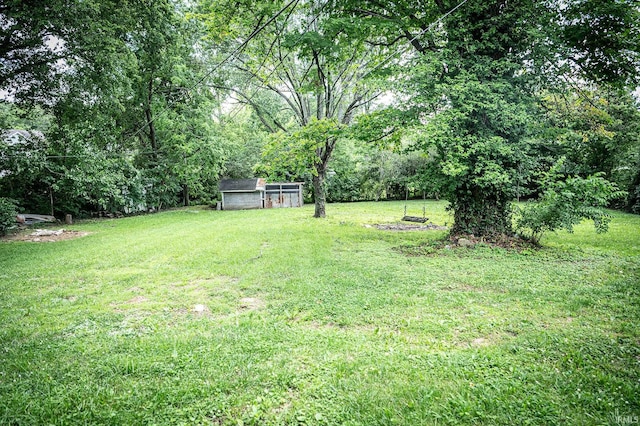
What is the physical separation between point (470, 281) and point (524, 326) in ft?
6.04

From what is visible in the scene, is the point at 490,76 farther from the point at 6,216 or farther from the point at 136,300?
the point at 6,216

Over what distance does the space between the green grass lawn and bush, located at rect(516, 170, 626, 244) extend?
2.82 ft

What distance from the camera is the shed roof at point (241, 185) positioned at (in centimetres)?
2602

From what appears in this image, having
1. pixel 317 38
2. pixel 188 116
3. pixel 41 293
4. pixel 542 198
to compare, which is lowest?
pixel 41 293

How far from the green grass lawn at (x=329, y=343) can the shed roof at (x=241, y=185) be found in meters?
19.3

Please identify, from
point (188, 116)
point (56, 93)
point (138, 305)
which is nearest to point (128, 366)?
point (138, 305)

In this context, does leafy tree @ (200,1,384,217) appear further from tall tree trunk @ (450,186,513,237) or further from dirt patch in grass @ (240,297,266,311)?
dirt patch in grass @ (240,297,266,311)

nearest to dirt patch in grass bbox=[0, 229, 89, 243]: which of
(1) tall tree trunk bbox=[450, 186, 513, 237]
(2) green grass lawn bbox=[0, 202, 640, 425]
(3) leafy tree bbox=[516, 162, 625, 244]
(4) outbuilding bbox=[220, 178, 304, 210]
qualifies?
(2) green grass lawn bbox=[0, 202, 640, 425]

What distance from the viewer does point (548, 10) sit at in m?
6.58

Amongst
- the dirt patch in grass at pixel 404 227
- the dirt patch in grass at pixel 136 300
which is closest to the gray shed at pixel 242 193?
the dirt patch in grass at pixel 404 227

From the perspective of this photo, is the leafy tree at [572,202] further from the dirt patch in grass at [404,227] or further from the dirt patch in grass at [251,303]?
the dirt patch in grass at [251,303]

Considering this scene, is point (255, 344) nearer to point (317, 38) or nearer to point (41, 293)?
point (41, 293)

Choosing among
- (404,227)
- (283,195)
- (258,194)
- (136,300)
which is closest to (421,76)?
(404,227)

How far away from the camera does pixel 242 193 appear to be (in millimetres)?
26500
